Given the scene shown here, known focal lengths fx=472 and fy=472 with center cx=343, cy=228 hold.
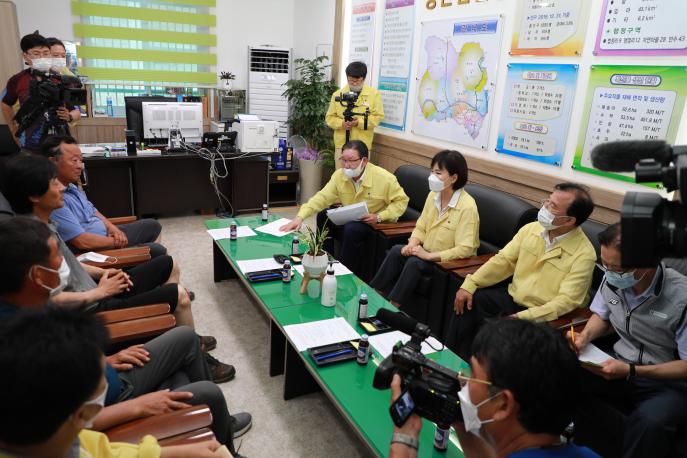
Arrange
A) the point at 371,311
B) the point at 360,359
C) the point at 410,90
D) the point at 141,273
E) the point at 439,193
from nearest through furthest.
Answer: the point at 360,359 → the point at 371,311 → the point at 141,273 → the point at 439,193 → the point at 410,90

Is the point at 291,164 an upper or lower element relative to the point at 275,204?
upper

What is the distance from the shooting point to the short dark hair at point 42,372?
818mm

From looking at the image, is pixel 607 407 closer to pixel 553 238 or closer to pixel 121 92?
pixel 553 238

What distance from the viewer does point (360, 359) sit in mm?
1862

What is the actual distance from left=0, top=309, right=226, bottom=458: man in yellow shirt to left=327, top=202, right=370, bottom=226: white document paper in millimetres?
2541

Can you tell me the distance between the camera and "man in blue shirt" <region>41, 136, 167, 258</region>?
2.66 metres

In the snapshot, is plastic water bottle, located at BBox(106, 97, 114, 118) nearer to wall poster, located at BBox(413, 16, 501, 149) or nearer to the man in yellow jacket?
the man in yellow jacket

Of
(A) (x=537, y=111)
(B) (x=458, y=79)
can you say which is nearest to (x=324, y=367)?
(A) (x=537, y=111)

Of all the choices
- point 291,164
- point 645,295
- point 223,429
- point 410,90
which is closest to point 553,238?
point 645,295

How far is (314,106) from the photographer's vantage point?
18.5 ft

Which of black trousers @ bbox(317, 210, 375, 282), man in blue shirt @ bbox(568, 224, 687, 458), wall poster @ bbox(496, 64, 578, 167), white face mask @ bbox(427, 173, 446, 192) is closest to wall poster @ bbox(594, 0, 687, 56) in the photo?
wall poster @ bbox(496, 64, 578, 167)

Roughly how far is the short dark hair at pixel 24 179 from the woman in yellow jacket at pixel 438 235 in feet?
6.39

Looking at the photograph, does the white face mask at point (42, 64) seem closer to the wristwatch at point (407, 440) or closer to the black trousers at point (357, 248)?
the black trousers at point (357, 248)

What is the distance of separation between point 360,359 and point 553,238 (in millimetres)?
1215
